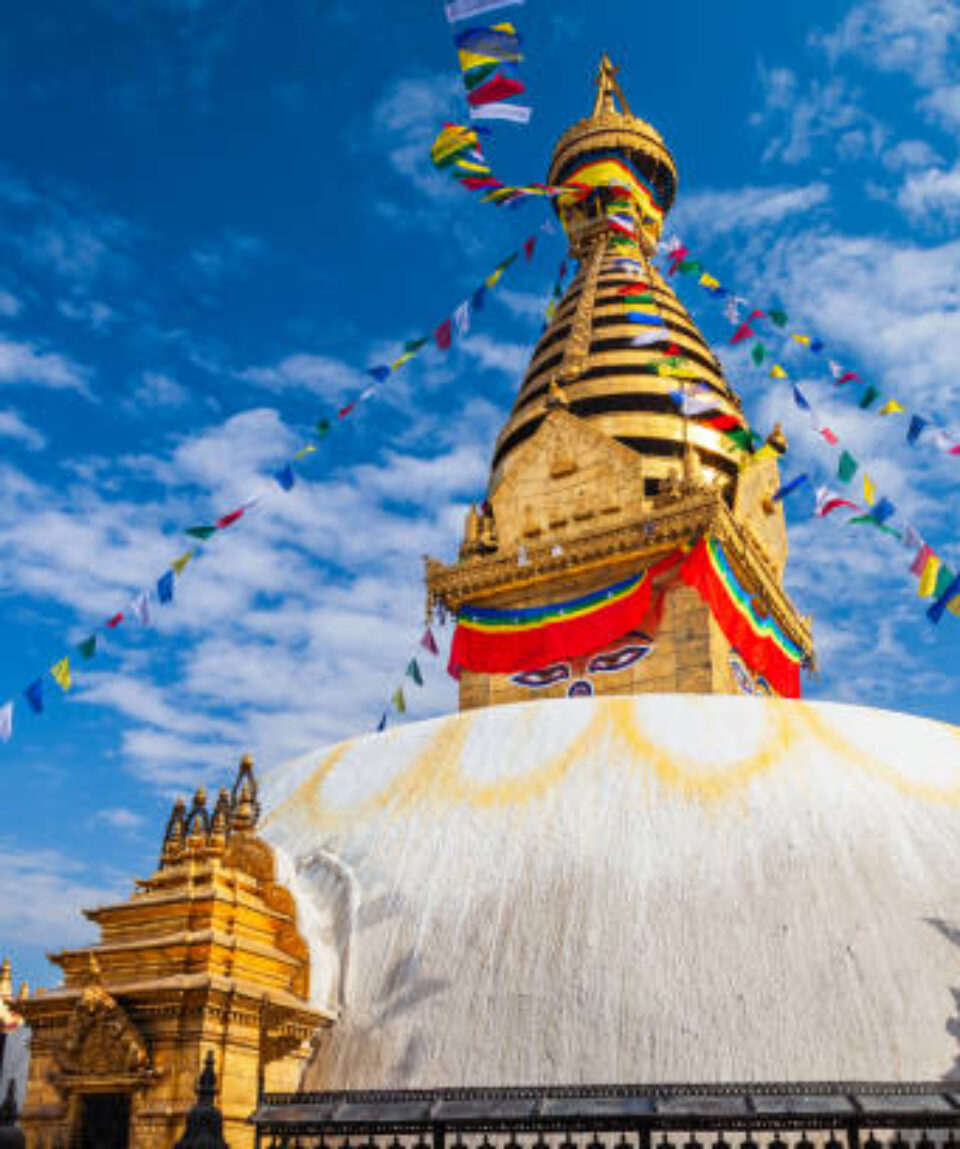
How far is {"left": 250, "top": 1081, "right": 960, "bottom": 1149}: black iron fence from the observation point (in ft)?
13.7

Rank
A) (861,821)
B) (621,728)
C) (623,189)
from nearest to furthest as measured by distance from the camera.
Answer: (861,821) → (621,728) → (623,189)

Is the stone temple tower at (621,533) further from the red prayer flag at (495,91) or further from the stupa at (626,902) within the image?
the stupa at (626,902)

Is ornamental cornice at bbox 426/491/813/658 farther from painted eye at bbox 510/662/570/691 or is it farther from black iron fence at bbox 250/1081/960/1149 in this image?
black iron fence at bbox 250/1081/960/1149

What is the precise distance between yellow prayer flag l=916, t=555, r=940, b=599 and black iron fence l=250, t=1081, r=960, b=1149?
19.8 ft

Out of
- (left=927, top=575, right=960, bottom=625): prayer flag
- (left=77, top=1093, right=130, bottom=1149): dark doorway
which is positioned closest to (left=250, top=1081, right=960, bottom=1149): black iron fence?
(left=77, top=1093, right=130, bottom=1149): dark doorway

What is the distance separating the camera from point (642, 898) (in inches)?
275

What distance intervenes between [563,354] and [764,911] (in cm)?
1327

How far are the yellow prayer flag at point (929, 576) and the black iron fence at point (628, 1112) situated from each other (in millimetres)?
6034

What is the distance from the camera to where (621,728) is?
8.55 m

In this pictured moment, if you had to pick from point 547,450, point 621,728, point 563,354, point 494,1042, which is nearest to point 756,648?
point 547,450

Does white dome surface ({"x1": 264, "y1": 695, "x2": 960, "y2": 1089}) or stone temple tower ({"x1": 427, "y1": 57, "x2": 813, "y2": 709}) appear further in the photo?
stone temple tower ({"x1": 427, "y1": 57, "x2": 813, "y2": 709})

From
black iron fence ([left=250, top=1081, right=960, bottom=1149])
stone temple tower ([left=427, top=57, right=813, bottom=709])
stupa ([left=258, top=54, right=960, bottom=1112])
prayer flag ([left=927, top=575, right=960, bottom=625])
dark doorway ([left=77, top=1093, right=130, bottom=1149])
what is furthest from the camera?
stone temple tower ([left=427, top=57, right=813, bottom=709])

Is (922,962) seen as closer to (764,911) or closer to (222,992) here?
(764,911)

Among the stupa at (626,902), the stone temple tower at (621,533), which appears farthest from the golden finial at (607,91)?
the stupa at (626,902)
